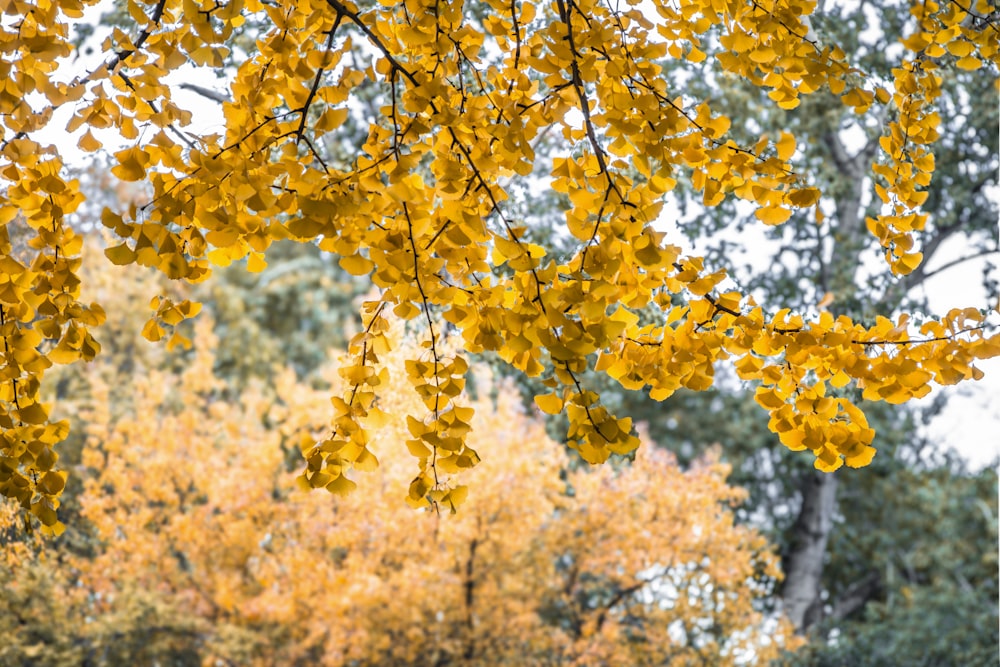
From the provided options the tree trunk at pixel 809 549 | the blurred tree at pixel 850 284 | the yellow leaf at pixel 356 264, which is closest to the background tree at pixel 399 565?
the blurred tree at pixel 850 284

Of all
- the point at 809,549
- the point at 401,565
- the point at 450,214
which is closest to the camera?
the point at 450,214

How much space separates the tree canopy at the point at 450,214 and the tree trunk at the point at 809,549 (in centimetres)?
590

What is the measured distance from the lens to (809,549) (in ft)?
23.7

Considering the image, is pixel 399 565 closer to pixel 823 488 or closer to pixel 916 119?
pixel 823 488

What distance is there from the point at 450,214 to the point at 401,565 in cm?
471

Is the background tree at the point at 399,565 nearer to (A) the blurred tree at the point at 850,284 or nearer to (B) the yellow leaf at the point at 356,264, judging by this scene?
(A) the blurred tree at the point at 850,284

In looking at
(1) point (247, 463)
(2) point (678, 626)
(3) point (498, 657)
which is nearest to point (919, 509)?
(2) point (678, 626)

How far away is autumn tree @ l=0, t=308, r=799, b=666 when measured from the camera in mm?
5391

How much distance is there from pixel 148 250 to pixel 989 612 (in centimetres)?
683

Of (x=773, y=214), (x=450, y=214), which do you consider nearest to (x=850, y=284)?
(x=773, y=214)

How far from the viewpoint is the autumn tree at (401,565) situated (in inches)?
212

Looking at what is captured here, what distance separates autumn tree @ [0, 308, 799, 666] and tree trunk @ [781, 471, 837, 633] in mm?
1020

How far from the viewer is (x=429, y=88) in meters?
1.42

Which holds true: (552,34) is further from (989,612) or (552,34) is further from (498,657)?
(989,612)
